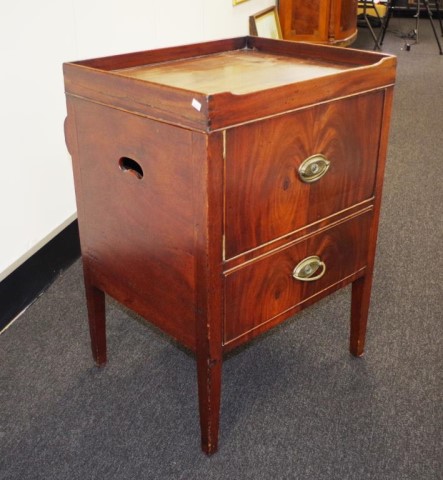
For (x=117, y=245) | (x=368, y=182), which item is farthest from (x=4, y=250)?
(x=368, y=182)

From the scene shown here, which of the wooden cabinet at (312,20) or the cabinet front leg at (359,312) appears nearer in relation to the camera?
the cabinet front leg at (359,312)

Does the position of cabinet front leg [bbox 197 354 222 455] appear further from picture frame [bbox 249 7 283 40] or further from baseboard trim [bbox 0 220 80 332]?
picture frame [bbox 249 7 283 40]

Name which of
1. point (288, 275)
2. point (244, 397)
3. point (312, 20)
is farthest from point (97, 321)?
point (312, 20)

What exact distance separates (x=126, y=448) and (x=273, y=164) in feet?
2.28

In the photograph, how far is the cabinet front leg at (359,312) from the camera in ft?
5.12

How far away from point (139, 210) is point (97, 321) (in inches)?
17.5

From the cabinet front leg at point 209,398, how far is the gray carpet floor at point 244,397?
0.15ft

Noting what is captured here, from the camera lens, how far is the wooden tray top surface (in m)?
1.23

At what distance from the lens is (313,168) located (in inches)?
48.4

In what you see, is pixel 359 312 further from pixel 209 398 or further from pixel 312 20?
pixel 312 20

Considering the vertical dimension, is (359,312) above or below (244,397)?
above

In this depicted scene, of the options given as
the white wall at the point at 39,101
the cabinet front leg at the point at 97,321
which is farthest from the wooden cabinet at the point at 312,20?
the cabinet front leg at the point at 97,321

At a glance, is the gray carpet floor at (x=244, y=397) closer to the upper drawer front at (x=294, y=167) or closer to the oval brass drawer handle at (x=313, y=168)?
the upper drawer front at (x=294, y=167)

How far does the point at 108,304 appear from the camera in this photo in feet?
6.24
